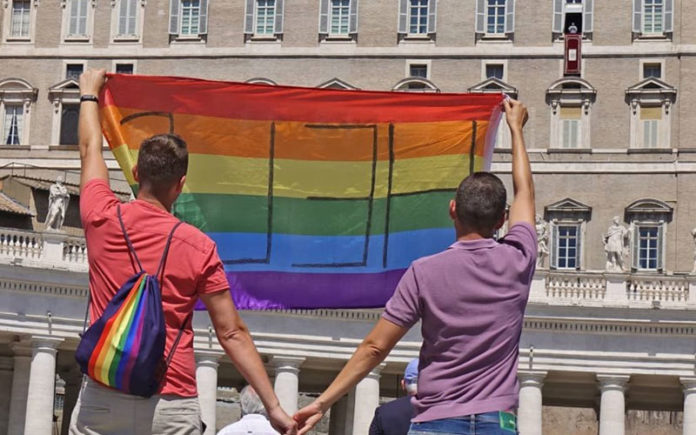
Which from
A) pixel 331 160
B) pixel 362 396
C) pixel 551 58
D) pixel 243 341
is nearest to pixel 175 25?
pixel 551 58

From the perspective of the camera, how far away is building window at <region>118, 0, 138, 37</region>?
72438 mm

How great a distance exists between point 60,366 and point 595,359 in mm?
16398

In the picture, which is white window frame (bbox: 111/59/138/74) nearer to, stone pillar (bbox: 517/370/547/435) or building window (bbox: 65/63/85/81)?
building window (bbox: 65/63/85/81)

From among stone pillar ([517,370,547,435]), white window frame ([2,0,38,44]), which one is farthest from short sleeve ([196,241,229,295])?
white window frame ([2,0,38,44])

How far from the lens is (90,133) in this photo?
11.1 m

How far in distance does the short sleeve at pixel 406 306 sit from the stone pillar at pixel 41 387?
40.3 metres

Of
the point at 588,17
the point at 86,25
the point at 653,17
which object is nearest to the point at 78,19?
the point at 86,25

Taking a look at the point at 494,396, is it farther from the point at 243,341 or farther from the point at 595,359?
the point at 595,359

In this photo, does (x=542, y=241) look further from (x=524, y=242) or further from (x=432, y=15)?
(x=524, y=242)

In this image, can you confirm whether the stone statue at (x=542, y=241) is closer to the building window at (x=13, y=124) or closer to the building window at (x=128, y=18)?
the building window at (x=128, y=18)

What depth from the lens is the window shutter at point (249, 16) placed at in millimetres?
71312

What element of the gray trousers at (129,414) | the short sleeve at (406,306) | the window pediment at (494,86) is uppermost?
the window pediment at (494,86)

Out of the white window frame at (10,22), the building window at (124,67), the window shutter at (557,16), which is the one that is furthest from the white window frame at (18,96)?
the window shutter at (557,16)

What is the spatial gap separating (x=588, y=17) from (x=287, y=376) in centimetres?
2369
